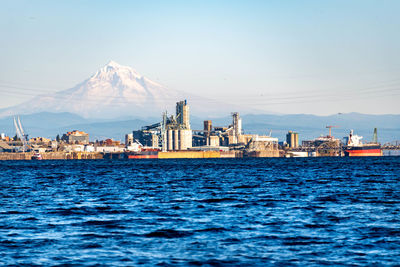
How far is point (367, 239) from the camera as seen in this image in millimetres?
29109

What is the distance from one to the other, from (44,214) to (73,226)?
6724 millimetres

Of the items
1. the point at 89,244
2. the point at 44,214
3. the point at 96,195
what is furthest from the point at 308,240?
the point at 96,195

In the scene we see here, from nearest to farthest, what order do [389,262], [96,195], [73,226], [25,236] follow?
[389,262], [25,236], [73,226], [96,195]

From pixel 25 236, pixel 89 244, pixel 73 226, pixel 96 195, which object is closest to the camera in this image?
pixel 89 244

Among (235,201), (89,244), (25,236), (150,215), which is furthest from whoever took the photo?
(235,201)

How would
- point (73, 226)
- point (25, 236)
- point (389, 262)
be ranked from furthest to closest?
point (73, 226), point (25, 236), point (389, 262)

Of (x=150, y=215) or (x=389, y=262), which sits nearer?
(x=389, y=262)

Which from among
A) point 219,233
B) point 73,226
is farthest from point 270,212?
point 73,226

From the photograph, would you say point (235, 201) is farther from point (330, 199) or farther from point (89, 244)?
point (89, 244)

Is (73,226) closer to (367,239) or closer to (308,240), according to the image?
(308,240)

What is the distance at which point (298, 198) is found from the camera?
50.2m

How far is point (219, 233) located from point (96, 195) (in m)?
27.2

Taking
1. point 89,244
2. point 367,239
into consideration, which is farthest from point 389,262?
point 89,244

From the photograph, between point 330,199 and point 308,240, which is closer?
point 308,240
